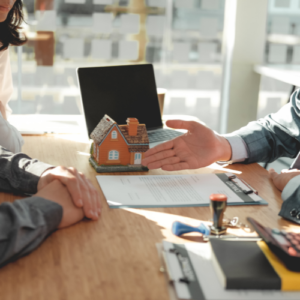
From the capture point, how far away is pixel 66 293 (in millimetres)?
580

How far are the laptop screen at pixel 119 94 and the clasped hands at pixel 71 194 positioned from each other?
56 centimetres

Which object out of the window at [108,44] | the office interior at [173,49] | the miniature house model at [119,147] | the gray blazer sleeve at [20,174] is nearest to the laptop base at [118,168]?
the miniature house model at [119,147]

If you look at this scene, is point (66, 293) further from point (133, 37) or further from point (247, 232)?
point (133, 37)

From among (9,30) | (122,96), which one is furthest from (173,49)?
(122,96)

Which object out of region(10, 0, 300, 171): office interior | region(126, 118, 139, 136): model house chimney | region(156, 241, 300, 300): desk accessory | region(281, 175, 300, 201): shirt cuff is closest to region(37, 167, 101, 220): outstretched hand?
region(156, 241, 300, 300): desk accessory

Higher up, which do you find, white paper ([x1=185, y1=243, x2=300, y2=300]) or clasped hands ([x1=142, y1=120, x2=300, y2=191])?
clasped hands ([x1=142, y1=120, x2=300, y2=191])

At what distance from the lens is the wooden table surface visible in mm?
587

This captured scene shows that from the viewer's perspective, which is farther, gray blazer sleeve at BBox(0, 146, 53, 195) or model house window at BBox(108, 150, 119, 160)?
model house window at BBox(108, 150, 119, 160)

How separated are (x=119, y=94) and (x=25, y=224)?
2.92 feet

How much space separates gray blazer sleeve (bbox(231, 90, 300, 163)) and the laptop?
0.32 meters

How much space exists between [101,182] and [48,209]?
0.30m

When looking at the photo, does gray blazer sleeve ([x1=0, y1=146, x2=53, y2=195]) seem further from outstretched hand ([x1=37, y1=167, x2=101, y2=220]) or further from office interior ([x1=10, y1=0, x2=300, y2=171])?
office interior ([x1=10, y1=0, x2=300, y2=171])

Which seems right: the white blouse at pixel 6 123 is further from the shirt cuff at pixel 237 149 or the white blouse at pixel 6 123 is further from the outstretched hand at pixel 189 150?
the shirt cuff at pixel 237 149

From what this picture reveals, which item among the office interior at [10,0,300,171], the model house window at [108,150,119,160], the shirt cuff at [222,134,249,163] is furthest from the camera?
the office interior at [10,0,300,171]
